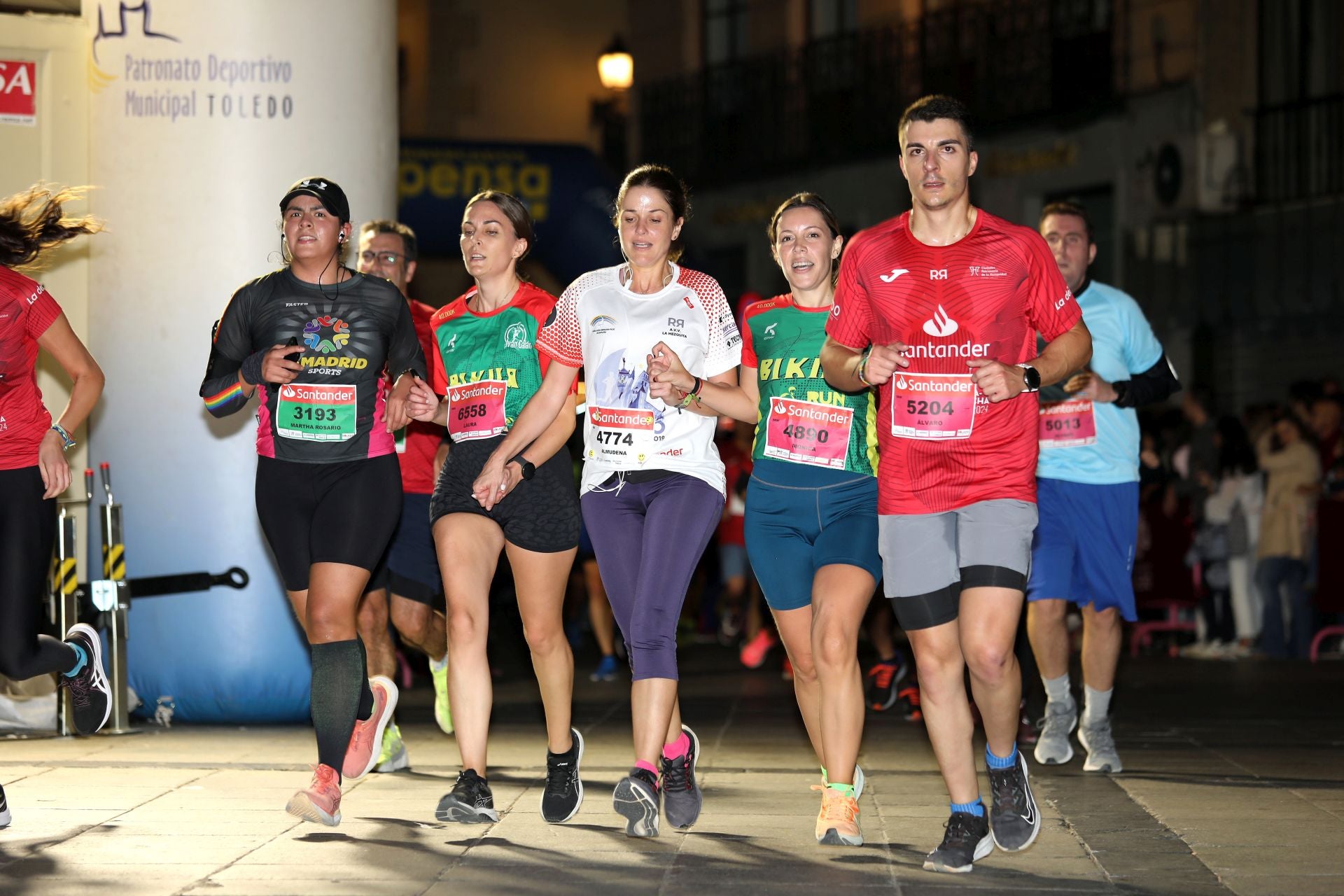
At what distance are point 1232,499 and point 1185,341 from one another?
5.13m

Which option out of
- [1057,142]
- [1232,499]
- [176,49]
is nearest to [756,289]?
[1057,142]

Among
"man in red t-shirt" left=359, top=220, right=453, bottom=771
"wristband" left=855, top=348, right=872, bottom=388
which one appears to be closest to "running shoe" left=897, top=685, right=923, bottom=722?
"man in red t-shirt" left=359, top=220, right=453, bottom=771

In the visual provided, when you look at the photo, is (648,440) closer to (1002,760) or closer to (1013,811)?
(1002,760)

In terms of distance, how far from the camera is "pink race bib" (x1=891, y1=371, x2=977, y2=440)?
5289mm

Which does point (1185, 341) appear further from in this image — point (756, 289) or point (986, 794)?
point (986, 794)

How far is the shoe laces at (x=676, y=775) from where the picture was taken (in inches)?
237

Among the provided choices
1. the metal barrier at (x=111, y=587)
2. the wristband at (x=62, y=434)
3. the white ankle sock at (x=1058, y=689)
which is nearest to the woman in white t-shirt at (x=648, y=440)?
the wristband at (x=62, y=434)

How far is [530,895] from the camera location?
486 centimetres

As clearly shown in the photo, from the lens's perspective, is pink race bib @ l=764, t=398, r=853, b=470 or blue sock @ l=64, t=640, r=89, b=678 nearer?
pink race bib @ l=764, t=398, r=853, b=470

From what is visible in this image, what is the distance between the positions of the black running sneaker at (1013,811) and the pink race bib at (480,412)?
2.07 m

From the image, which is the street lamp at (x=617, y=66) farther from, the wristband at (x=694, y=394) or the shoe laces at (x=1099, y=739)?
the wristband at (x=694, y=394)

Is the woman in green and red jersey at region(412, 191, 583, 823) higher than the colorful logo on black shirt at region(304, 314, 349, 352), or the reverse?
the colorful logo on black shirt at region(304, 314, 349, 352)

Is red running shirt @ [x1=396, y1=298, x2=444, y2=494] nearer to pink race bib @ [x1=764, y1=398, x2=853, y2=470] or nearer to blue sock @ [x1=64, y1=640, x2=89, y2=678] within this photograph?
blue sock @ [x1=64, y1=640, x2=89, y2=678]

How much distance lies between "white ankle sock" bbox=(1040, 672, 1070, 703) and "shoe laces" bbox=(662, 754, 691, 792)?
224cm
